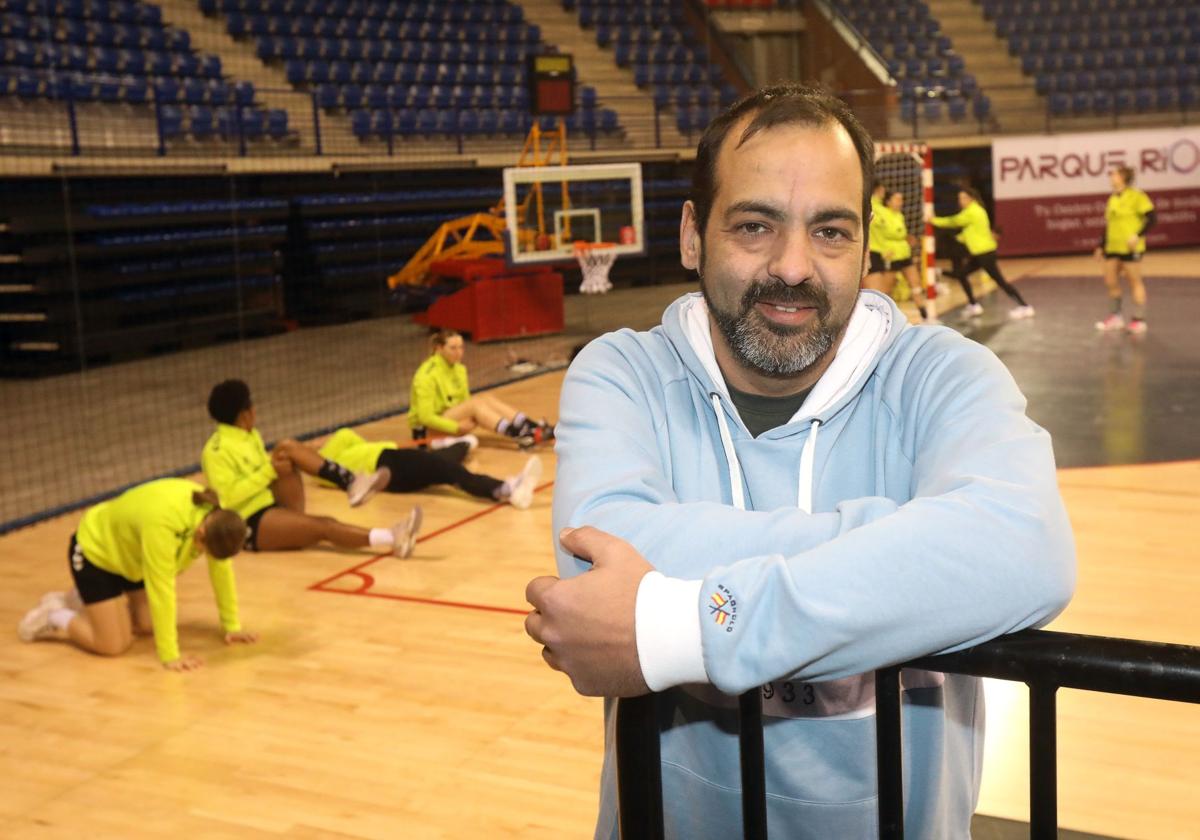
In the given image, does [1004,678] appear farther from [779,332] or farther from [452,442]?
[452,442]

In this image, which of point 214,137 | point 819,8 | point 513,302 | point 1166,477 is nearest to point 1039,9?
point 819,8

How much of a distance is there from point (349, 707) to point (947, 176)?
1960cm

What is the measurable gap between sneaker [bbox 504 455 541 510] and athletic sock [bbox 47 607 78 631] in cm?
292

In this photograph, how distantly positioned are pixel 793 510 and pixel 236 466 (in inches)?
230

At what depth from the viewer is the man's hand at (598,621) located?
4.17ft

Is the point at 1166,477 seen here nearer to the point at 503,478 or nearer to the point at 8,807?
the point at 503,478

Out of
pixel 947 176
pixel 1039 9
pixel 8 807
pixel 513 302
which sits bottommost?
pixel 8 807

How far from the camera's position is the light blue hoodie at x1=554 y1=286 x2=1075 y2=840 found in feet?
4.02

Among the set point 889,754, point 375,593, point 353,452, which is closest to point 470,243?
point 353,452

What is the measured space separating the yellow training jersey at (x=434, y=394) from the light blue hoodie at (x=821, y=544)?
728cm

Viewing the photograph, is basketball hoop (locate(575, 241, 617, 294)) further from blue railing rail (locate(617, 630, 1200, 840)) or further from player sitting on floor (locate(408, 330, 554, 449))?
blue railing rail (locate(617, 630, 1200, 840))

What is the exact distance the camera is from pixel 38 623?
5855 mm

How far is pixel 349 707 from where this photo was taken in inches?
198

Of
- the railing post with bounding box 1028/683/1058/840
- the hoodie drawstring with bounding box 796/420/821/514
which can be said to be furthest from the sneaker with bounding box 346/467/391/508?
the railing post with bounding box 1028/683/1058/840
